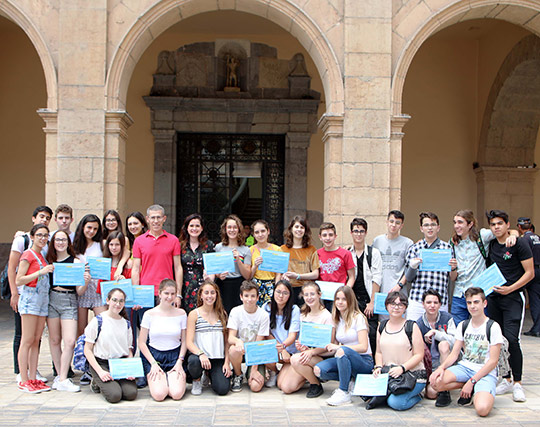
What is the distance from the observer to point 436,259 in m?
5.50

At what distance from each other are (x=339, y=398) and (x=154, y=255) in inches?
81.9

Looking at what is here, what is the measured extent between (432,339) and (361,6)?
4776 millimetres

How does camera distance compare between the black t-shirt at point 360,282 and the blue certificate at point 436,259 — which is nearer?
the blue certificate at point 436,259

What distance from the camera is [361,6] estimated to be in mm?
7984

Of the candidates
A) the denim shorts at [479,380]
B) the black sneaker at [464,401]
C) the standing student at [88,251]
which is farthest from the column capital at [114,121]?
the black sneaker at [464,401]

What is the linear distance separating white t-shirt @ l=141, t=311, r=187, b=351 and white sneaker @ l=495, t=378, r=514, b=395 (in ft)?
9.11

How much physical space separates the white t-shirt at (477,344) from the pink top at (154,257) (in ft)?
8.64

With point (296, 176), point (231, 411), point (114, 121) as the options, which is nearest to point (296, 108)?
point (296, 176)

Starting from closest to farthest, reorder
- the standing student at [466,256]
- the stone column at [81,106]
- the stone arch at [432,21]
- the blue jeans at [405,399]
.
A: the blue jeans at [405,399], the standing student at [466,256], the stone column at [81,106], the stone arch at [432,21]

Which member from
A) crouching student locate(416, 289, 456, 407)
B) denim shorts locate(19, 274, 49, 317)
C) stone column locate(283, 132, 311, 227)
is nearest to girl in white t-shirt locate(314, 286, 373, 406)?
crouching student locate(416, 289, 456, 407)

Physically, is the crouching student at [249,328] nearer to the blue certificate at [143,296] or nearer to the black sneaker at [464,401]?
the blue certificate at [143,296]

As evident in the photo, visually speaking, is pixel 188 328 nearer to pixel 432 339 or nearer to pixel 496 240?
pixel 432 339

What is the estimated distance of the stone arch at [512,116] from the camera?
11094 mm

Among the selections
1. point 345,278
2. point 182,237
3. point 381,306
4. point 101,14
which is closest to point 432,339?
point 381,306
